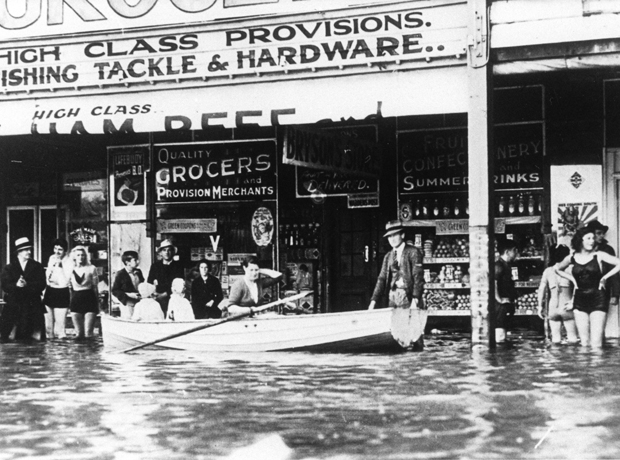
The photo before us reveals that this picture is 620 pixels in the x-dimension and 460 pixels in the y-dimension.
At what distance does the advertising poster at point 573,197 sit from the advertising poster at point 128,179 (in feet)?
25.9

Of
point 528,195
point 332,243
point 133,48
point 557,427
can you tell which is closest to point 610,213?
point 528,195

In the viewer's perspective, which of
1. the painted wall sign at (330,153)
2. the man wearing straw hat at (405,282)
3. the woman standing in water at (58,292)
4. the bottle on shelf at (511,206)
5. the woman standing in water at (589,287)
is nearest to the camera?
the woman standing in water at (589,287)

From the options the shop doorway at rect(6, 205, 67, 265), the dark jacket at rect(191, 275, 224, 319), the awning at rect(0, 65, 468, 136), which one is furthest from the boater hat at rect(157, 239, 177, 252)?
the shop doorway at rect(6, 205, 67, 265)

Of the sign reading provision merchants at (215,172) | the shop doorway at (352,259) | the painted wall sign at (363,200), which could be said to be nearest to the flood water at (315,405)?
the shop doorway at (352,259)

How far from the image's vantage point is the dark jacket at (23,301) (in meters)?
19.2

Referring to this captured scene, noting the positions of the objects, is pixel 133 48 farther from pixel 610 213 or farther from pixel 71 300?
pixel 610 213

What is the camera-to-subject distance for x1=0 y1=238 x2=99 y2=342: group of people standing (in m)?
19.2

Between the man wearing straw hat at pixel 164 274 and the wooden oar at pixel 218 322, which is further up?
the man wearing straw hat at pixel 164 274

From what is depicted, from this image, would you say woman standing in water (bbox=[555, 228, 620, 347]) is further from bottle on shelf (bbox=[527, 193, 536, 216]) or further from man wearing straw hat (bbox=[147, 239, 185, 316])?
man wearing straw hat (bbox=[147, 239, 185, 316])

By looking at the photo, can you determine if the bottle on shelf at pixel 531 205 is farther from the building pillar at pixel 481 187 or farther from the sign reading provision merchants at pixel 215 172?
the sign reading provision merchants at pixel 215 172

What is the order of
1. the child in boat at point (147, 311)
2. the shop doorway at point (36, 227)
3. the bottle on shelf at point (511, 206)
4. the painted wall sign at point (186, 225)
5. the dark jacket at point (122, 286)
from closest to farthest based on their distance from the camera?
the child in boat at point (147, 311) → the dark jacket at point (122, 286) → the bottle on shelf at point (511, 206) → the painted wall sign at point (186, 225) → the shop doorway at point (36, 227)

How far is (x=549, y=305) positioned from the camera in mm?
16953

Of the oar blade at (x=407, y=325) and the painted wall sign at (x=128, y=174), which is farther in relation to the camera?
the painted wall sign at (x=128, y=174)

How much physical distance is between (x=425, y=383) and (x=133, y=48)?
8268mm
